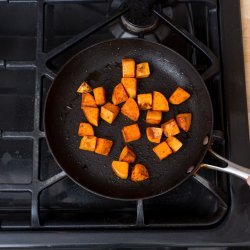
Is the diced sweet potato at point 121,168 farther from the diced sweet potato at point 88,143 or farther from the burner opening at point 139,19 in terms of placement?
the burner opening at point 139,19

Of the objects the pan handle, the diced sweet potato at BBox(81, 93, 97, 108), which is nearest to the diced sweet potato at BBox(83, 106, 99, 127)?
the diced sweet potato at BBox(81, 93, 97, 108)

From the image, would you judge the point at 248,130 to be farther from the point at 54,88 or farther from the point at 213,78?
the point at 54,88

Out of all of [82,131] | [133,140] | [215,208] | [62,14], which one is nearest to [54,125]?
[82,131]

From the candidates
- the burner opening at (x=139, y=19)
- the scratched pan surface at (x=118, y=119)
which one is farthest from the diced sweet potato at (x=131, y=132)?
the burner opening at (x=139, y=19)

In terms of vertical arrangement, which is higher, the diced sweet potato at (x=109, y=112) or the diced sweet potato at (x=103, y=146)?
the diced sweet potato at (x=109, y=112)

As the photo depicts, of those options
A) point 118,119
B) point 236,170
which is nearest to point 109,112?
point 118,119
